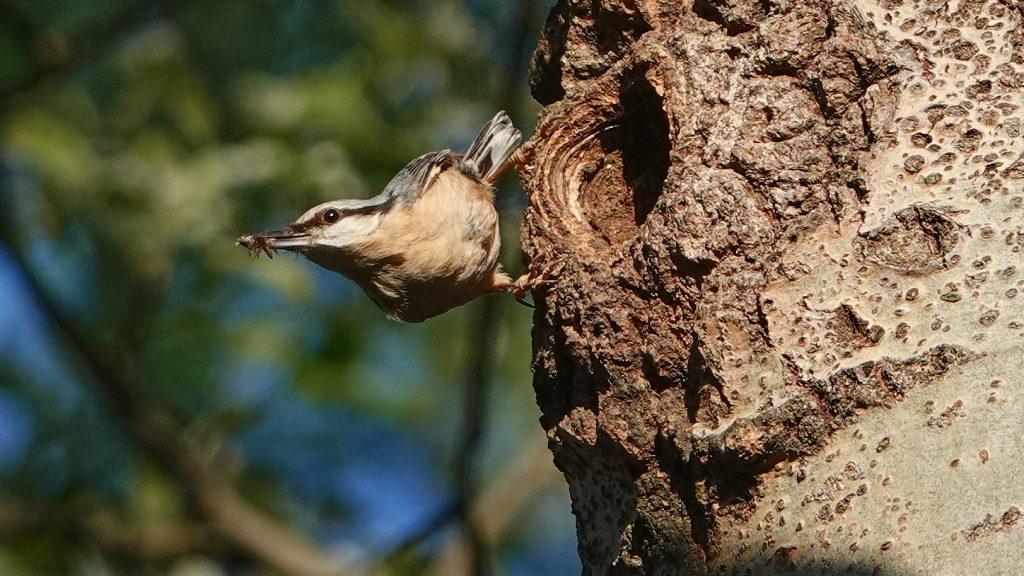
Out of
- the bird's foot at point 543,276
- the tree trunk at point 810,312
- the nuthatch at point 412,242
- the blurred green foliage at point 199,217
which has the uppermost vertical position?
the blurred green foliage at point 199,217

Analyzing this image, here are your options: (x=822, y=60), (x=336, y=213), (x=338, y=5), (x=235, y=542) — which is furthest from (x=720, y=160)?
(x=235, y=542)

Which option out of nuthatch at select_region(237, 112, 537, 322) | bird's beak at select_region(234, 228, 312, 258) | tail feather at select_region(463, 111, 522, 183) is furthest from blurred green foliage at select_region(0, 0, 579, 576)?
bird's beak at select_region(234, 228, 312, 258)

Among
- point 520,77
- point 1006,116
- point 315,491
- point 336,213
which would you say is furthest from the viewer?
point 315,491

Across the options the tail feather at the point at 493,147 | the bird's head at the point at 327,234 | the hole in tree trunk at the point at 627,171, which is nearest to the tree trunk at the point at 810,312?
the hole in tree trunk at the point at 627,171

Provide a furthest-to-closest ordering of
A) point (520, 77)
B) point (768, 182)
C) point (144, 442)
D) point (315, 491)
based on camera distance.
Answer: point (315, 491) → point (144, 442) → point (520, 77) → point (768, 182)

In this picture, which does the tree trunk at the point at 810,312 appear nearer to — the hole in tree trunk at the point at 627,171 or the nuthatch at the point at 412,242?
the hole in tree trunk at the point at 627,171

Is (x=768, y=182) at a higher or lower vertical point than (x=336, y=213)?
lower

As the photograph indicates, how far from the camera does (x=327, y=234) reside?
3.88 meters

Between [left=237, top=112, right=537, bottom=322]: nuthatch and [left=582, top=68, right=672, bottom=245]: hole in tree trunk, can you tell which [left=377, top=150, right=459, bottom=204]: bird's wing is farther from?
[left=582, top=68, right=672, bottom=245]: hole in tree trunk

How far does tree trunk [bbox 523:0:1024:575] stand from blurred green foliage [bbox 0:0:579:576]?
1.90 m

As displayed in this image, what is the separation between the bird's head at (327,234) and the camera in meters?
3.88

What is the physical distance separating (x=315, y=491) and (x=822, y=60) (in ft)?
16.1

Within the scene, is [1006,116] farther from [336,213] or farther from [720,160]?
[336,213]

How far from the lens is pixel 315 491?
6.64 meters
